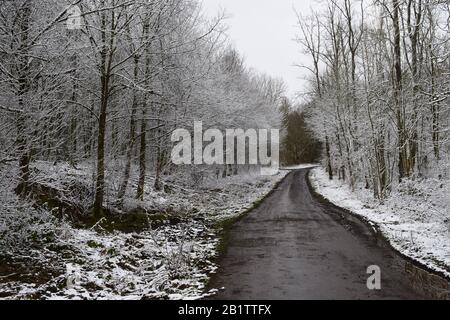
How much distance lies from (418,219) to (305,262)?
666 cm

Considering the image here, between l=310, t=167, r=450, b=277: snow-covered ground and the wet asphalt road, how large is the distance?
617 mm

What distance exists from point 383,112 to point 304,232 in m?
11.3

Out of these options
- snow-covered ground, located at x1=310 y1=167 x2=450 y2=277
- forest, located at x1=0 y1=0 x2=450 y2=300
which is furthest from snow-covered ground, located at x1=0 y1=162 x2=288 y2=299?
snow-covered ground, located at x1=310 y1=167 x2=450 y2=277

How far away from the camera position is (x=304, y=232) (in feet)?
41.6

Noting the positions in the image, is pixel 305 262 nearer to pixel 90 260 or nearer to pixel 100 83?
pixel 90 260

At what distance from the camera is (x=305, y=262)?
8953mm

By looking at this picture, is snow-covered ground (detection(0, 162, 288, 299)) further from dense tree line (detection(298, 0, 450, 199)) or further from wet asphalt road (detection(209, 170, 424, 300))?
dense tree line (detection(298, 0, 450, 199))

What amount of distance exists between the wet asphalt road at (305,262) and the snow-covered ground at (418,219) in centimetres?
62

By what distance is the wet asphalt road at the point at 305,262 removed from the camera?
6910 millimetres

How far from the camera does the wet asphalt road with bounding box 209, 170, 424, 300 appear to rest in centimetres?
691

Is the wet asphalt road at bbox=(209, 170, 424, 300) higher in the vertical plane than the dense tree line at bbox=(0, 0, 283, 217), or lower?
lower

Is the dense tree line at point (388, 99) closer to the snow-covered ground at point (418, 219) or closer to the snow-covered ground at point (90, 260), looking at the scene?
the snow-covered ground at point (418, 219)
